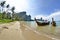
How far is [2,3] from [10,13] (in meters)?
24.5

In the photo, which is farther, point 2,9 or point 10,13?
point 10,13

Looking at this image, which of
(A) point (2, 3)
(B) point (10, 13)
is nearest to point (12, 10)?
(B) point (10, 13)

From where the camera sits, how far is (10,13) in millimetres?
113750

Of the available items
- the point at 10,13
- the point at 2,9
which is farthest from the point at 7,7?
the point at 10,13

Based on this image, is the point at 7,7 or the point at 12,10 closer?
the point at 7,7

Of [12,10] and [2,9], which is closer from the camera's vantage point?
[2,9]

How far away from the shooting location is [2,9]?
100 m

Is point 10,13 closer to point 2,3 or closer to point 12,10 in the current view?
point 12,10

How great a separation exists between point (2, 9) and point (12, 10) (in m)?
10.3

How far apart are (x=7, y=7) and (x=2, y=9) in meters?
5.15

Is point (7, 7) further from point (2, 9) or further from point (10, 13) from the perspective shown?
point (10, 13)

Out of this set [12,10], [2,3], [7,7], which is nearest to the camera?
[2,3]

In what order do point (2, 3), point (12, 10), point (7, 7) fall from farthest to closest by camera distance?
point (12, 10), point (7, 7), point (2, 3)

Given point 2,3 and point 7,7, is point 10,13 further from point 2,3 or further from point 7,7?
point 2,3
